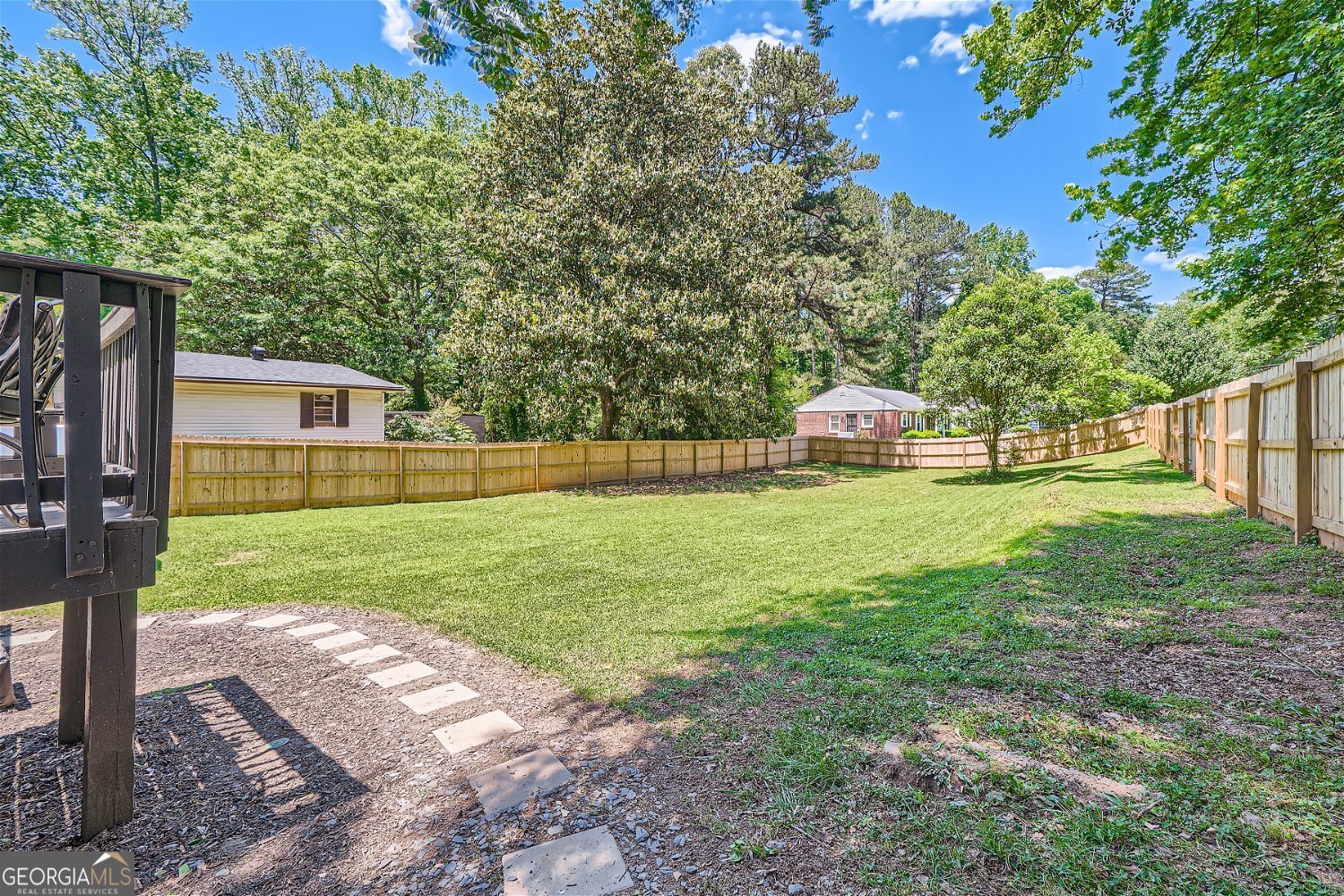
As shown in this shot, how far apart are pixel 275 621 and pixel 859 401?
91.7 feet

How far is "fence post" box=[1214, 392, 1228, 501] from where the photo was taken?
647 cm

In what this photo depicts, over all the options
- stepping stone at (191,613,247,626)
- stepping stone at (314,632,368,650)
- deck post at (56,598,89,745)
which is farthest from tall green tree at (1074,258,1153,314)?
deck post at (56,598,89,745)

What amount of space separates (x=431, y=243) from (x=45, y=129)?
13764mm

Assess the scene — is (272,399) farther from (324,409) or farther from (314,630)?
(314,630)

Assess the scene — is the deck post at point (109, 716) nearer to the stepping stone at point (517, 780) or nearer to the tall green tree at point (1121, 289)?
the stepping stone at point (517, 780)

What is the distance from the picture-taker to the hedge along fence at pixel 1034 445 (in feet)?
59.0

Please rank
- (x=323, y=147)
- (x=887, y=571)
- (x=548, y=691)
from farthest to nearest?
(x=323, y=147)
(x=887, y=571)
(x=548, y=691)

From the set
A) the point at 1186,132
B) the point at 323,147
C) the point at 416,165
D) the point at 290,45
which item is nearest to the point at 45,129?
the point at 323,147

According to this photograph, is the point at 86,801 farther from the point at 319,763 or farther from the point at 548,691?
the point at 548,691

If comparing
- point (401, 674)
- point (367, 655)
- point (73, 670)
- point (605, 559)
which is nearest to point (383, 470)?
point (605, 559)

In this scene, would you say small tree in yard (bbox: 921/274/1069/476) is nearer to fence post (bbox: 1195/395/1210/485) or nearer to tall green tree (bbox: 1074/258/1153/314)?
fence post (bbox: 1195/395/1210/485)

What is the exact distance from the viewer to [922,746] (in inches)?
85.1

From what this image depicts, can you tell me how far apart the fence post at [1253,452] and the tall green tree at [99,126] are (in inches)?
1120

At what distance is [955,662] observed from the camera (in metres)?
2.93
